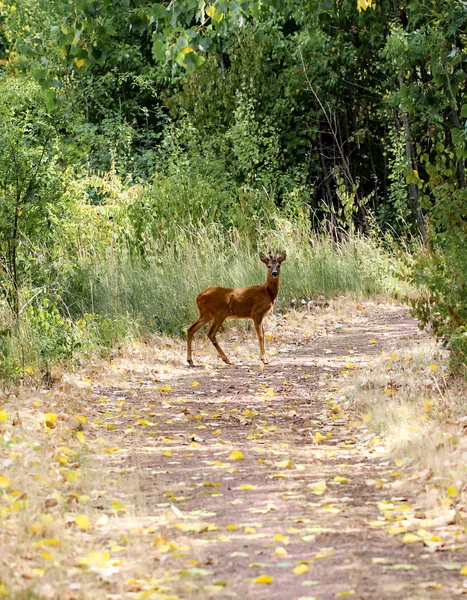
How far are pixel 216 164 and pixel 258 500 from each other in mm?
17338

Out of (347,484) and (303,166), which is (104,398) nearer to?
(347,484)

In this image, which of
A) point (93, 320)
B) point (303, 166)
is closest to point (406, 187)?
point (303, 166)

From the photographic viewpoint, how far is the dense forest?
9.35 m

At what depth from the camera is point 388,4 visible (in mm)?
23469

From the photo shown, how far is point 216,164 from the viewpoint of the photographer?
23.0 meters

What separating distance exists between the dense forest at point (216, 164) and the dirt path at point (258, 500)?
1399 mm

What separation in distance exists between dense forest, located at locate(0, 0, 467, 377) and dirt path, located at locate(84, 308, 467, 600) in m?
1.40

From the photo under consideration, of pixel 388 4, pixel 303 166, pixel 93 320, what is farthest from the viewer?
pixel 303 166

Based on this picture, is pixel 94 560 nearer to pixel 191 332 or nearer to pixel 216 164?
pixel 191 332

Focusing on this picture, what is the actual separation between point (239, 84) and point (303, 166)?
2502mm

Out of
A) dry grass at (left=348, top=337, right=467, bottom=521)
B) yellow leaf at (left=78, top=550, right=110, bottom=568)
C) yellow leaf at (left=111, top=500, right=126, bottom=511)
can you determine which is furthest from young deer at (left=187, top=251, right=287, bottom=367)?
yellow leaf at (left=78, top=550, right=110, bottom=568)

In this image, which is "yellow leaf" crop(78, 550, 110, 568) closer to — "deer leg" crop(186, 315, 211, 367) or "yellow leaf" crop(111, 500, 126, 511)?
"yellow leaf" crop(111, 500, 126, 511)

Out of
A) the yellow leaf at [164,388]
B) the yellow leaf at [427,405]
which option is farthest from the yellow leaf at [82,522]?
the yellow leaf at [164,388]

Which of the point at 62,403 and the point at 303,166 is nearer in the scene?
the point at 62,403
